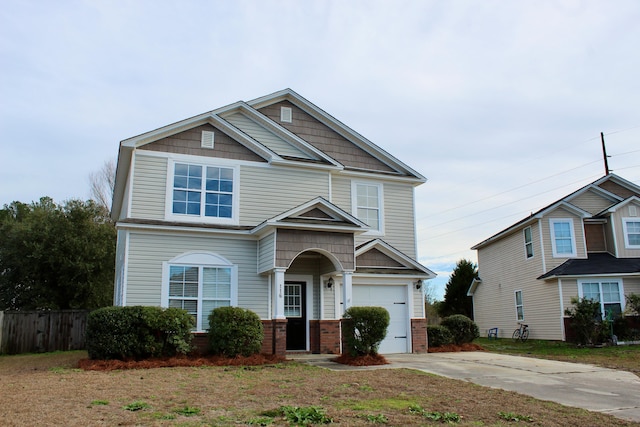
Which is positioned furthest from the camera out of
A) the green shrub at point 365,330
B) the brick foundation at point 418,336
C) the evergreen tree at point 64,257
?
the evergreen tree at point 64,257

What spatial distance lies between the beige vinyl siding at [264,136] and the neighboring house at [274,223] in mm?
38

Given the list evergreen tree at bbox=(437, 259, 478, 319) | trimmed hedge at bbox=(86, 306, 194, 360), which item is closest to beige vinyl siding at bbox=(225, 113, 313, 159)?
trimmed hedge at bbox=(86, 306, 194, 360)

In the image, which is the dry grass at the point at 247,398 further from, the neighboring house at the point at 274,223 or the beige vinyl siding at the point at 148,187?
the beige vinyl siding at the point at 148,187

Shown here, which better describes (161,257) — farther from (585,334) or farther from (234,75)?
(585,334)

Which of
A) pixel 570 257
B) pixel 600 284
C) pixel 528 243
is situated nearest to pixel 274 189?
pixel 528 243

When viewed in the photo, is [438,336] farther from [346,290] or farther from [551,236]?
[551,236]

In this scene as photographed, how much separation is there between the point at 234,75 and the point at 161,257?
20.0ft

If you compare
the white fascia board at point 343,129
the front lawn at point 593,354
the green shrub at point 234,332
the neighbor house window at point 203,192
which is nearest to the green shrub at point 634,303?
the front lawn at point 593,354

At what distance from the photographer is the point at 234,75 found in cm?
1658

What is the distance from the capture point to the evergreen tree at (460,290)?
32.2 meters

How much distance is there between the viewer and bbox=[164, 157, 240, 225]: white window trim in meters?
15.4

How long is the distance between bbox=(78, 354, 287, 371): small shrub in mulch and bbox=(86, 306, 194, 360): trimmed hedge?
0.24 meters

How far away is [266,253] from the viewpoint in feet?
50.4

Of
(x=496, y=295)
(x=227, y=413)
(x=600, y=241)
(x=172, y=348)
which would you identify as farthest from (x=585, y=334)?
(x=227, y=413)
